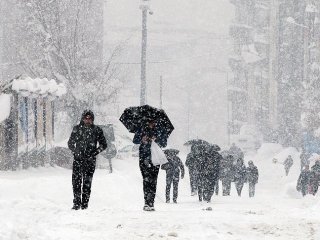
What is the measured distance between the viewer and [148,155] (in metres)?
10.7

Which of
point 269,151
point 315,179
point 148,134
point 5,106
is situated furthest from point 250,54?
point 148,134

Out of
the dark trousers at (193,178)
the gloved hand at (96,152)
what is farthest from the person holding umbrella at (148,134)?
the dark trousers at (193,178)

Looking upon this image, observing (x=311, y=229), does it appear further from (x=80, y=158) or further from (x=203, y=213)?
(x=80, y=158)

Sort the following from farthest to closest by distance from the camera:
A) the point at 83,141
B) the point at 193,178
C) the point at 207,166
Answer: the point at 193,178
the point at 207,166
the point at 83,141

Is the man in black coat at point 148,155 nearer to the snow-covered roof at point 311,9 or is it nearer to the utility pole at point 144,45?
the utility pole at point 144,45

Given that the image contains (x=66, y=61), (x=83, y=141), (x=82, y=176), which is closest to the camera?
(x=83, y=141)

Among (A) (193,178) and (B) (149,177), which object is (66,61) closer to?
(A) (193,178)

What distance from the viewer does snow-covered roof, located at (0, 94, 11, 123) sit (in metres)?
17.1

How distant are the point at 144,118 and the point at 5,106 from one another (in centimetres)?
717

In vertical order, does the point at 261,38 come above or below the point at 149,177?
above

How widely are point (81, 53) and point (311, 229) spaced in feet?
68.9

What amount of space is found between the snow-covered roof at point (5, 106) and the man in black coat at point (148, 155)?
23.1ft

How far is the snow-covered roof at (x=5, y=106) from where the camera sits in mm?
17073

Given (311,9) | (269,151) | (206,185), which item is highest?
(311,9)
